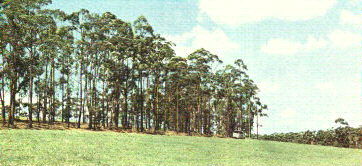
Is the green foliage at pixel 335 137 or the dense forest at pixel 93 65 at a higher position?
the dense forest at pixel 93 65

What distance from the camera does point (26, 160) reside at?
19.9 meters

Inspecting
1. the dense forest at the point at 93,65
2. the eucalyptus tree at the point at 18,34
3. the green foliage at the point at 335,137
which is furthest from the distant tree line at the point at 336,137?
the eucalyptus tree at the point at 18,34

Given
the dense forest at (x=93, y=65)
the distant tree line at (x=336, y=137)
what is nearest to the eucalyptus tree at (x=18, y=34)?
the dense forest at (x=93, y=65)

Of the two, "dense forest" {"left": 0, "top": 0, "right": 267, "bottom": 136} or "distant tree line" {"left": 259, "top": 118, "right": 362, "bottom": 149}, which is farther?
"distant tree line" {"left": 259, "top": 118, "right": 362, "bottom": 149}

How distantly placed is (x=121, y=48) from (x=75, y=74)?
1049cm

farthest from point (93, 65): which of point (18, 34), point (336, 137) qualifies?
point (336, 137)

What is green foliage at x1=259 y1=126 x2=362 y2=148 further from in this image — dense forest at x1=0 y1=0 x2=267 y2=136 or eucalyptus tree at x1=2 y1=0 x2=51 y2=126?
eucalyptus tree at x1=2 y1=0 x2=51 y2=126

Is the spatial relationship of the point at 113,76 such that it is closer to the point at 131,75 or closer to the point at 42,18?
the point at 131,75

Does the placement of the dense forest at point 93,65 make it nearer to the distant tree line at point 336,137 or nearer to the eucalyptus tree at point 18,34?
the eucalyptus tree at point 18,34

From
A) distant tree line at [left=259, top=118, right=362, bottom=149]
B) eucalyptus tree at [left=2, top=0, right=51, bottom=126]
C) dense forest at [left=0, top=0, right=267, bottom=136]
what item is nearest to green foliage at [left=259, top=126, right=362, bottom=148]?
distant tree line at [left=259, top=118, right=362, bottom=149]

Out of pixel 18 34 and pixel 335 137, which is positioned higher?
pixel 18 34

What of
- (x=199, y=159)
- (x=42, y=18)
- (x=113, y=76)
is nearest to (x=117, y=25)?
(x=113, y=76)

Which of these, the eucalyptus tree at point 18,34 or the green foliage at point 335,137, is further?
the green foliage at point 335,137

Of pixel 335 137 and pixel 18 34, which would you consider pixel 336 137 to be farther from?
pixel 18 34
